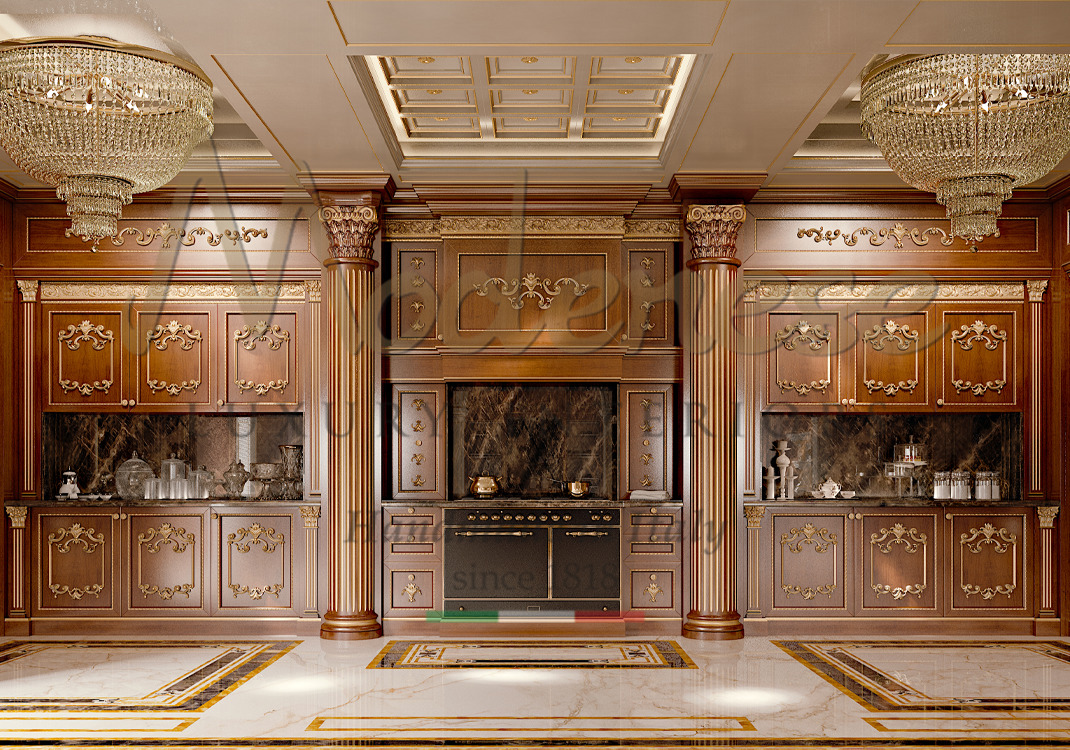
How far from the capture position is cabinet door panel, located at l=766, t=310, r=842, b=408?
6.19m

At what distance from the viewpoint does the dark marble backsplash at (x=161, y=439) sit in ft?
21.4

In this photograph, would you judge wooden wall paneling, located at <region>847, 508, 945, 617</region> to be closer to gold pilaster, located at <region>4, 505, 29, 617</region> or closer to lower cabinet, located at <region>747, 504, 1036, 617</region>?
lower cabinet, located at <region>747, 504, 1036, 617</region>

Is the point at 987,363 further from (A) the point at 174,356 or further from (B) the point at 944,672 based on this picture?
(A) the point at 174,356

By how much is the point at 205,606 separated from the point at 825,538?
433 centimetres

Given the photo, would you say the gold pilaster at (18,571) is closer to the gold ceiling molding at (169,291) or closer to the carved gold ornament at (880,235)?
the gold ceiling molding at (169,291)

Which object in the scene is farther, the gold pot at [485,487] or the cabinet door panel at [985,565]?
the gold pot at [485,487]

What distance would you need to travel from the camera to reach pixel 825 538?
19.7 ft

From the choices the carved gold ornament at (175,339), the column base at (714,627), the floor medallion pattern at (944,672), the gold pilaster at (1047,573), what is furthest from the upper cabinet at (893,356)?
the carved gold ornament at (175,339)

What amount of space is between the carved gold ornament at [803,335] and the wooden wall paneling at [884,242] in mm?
389

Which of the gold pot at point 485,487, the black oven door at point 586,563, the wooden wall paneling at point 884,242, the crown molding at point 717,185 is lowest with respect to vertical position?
the black oven door at point 586,563

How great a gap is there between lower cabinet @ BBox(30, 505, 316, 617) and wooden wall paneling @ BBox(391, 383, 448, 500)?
75cm

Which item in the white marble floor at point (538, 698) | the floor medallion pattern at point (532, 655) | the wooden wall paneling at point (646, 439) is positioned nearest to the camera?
the white marble floor at point (538, 698)

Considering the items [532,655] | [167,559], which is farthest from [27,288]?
[532,655]

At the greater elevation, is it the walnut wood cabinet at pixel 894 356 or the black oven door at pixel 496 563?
the walnut wood cabinet at pixel 894 356
